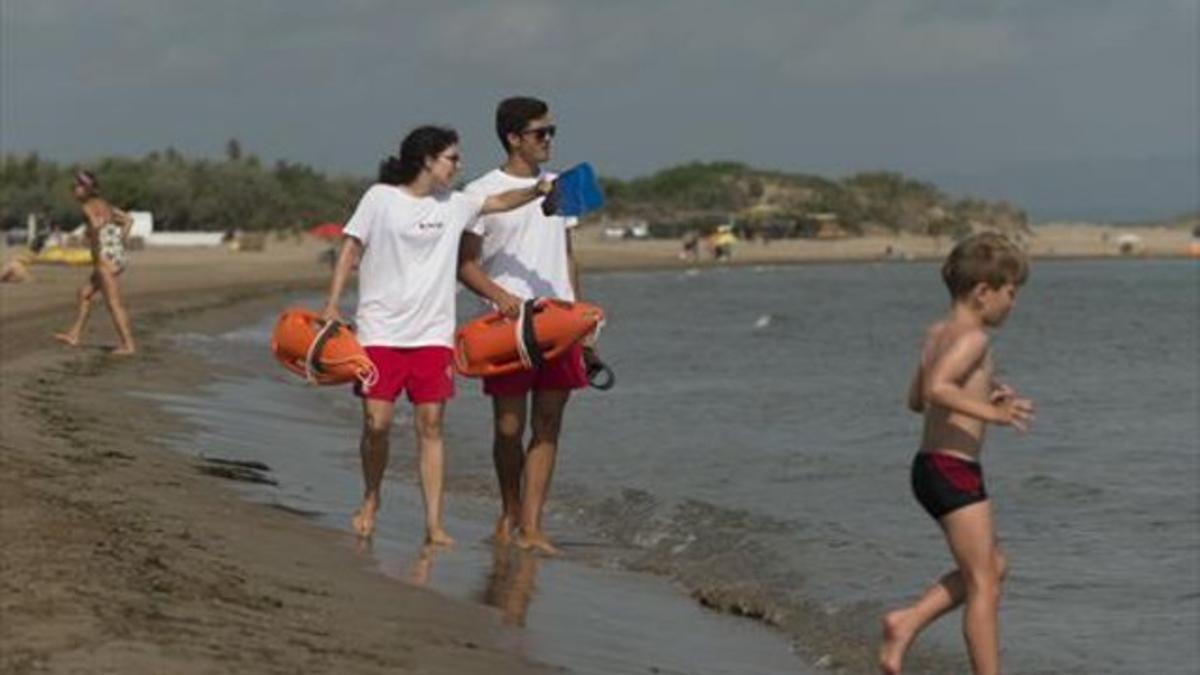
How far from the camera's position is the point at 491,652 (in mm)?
6375

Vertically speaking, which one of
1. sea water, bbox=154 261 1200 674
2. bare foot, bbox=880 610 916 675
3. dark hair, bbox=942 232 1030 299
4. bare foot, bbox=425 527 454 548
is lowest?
sea water, bbox=154 261 1200 674

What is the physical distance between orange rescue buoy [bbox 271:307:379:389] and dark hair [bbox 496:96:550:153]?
3.33 feet

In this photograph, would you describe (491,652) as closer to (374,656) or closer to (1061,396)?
(374,656)

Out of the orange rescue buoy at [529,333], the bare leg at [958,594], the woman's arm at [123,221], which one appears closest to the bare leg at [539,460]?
the orange rescue buoy at [529,333]

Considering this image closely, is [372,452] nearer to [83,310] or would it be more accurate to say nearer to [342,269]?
[342,269]

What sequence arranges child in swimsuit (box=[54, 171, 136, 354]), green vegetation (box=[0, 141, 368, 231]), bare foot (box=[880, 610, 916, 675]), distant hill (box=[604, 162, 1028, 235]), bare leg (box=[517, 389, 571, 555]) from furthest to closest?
distant hill (box=[604, 162, 1028, 235]) < green vegetation (box=[0, 141, 368, 231]) < child in swimsuit (box=[54, 171, 136, 354]) < bare leg (box=[517, 389, 571, 555]) < bare foot (box=[880, 610, 916, 675])

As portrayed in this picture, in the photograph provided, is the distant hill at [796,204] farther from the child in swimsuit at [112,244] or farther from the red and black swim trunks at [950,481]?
the red and black swim trunks at [950,481]

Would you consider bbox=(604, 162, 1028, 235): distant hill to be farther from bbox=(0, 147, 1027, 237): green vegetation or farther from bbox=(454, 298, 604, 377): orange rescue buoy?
bbox=(454, 298, 604, 377): orange rescue buoy

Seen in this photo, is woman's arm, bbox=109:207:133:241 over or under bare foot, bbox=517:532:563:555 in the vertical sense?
over

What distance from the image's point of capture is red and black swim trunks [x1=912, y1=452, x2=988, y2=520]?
5535mm

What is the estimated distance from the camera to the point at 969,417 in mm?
5426

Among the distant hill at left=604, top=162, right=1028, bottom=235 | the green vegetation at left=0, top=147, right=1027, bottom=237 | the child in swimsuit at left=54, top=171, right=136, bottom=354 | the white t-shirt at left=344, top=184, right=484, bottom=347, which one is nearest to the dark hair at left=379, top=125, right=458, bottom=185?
the white t-shirt at left=344, top=184, right=484, bottom=347

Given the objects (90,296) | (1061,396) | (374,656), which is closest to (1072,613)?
(374,656)

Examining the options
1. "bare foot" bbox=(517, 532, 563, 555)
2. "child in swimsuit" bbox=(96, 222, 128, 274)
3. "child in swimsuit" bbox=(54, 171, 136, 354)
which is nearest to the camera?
"bare foot" bbox=(517, 532, 563, 555)
